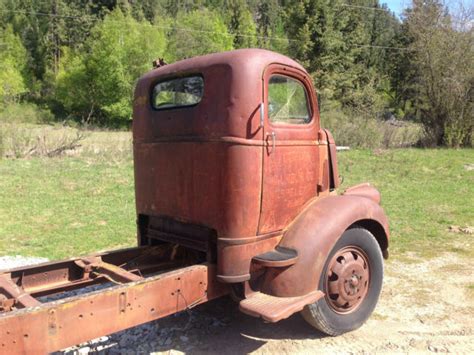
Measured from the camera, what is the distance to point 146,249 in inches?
166

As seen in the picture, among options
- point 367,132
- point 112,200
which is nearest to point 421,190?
point 112,200

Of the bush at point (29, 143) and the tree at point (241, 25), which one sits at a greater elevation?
the tree at point (241, 25)

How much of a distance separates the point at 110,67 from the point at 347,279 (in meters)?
51.7

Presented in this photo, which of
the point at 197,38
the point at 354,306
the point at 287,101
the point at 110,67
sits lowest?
the point at 354,306

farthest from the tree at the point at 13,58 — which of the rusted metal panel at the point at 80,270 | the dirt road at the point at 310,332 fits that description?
A: the dirt road at the point at 310,332

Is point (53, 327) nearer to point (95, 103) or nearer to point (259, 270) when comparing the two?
point (259, 270)

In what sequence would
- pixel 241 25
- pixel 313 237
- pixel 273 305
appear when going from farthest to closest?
pixel 241 25
pixel 313 237
pixel 273 305

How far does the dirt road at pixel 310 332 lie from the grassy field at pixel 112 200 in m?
2.02

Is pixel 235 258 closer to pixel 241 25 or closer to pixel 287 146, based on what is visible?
pixel 287 146

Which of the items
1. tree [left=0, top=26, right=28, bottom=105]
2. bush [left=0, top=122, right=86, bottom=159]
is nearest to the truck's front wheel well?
bush [left=0, top=122, right=86, bottom=159]

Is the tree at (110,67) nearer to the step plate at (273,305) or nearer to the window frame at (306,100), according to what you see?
the window frame at (306,100)

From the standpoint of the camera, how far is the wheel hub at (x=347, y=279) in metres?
3.92

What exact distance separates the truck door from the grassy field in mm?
3306

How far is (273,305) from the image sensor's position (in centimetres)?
342
